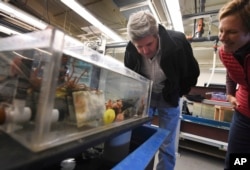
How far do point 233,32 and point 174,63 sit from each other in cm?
41

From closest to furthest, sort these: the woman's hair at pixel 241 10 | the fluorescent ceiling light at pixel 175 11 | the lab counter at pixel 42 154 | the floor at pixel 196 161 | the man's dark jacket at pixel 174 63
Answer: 1. the lab counter at pixel 42 154
2. the woman's hair at pixel 241 10
3. the man's dark jacket at pixel 174 63
4. the fluorescent ceiling light at pixel 175 11
5. the floor at pixel 196 161

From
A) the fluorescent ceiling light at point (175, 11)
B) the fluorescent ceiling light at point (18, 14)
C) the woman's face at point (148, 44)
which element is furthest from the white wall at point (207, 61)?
the fluorescent ceiling light at point (18, 14)

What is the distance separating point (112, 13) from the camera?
12.4ft

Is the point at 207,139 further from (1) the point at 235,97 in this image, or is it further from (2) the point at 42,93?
(2) the point at 42,93

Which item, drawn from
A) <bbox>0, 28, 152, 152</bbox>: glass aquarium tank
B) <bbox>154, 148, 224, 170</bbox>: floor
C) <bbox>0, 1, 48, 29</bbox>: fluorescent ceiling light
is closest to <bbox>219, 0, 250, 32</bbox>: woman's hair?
<bbox>0, 28, 152, 152</bbox>: glass aquarium tank

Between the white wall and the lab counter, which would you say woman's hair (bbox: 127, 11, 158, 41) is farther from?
the white wall

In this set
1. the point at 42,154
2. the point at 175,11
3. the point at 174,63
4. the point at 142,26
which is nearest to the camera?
the point at 42,154

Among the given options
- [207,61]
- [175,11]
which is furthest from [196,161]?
[207,61]

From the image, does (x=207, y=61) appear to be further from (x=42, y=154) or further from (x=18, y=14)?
(x=42, y=154)

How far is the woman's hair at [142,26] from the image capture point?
40.5 inches

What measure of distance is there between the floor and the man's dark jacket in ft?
3.95

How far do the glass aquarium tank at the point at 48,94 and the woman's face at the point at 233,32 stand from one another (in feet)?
1.90

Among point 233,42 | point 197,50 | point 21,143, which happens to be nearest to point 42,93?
point 21,143

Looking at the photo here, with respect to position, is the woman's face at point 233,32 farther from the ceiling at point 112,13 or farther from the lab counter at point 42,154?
the ceiling at point 112,13
